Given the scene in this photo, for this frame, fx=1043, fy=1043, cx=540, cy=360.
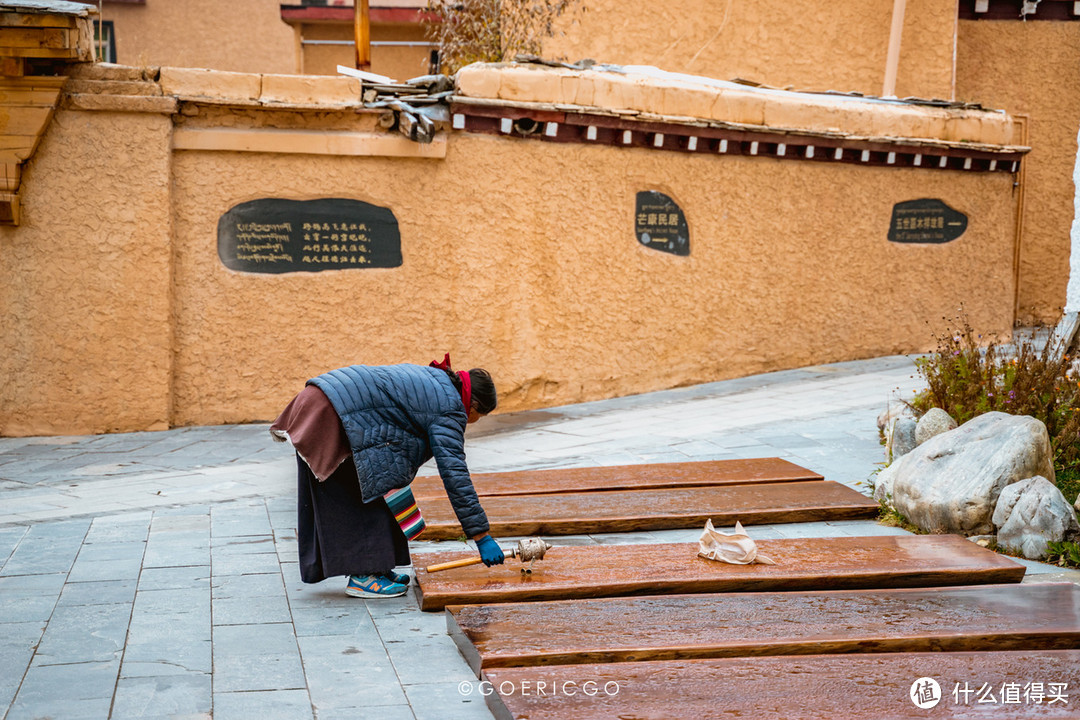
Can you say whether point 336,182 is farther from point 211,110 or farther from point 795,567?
point 795,567

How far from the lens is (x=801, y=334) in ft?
34.4

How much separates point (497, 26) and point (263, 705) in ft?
29.0

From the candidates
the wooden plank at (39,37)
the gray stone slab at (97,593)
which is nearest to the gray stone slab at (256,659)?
the gray stone slab at (97,593)

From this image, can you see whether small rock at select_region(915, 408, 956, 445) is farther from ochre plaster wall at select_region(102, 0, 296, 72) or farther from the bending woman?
ochre plaster wall at select_region(102, 0, 296, 72)

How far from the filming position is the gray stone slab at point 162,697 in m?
3.22

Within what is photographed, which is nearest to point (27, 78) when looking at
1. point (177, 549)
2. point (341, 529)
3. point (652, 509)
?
point (177, 549)

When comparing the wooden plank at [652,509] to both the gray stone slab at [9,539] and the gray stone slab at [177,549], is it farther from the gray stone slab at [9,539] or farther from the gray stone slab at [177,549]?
the gray stone slab at [9,539]

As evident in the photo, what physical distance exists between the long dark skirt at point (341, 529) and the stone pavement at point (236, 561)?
16 centimetres

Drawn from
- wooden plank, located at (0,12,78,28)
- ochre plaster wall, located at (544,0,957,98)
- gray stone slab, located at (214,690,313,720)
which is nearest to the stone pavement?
gray stone slab, located at (214,690,313,720)

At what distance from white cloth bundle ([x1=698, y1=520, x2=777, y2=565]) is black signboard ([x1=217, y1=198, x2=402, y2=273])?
4.94 meters

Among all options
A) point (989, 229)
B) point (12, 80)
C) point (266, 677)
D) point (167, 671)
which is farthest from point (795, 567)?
point (989, 229)

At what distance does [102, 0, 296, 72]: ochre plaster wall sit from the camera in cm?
1606

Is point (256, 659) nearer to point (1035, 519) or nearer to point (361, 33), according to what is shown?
point (1035, 519)

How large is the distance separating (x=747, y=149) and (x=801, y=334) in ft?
6.37
